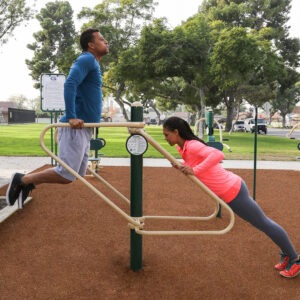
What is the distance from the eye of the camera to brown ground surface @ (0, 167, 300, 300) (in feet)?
10.0

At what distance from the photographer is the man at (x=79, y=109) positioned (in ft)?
10.6

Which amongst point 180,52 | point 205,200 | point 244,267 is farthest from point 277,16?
point 244,267

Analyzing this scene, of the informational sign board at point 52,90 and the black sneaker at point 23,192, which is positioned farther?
the informational sign board at point 52,90

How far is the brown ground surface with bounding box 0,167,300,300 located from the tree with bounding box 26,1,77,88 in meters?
60.0

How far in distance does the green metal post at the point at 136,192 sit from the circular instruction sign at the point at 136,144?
3.6 inches

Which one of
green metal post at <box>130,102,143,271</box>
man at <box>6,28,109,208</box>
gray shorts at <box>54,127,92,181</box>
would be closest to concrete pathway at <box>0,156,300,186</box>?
man at <box>6,28,109,208</box>

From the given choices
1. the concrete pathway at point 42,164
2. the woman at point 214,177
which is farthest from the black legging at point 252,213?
the concrete pathway at point 42,164

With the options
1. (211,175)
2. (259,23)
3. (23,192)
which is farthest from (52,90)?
(259,23)

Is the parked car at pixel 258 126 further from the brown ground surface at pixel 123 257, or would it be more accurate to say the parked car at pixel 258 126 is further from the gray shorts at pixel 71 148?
the gray shorts at pixel 71 148

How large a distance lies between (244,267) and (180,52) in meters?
22.9

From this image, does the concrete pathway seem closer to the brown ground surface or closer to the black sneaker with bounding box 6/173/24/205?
the brown ground surface

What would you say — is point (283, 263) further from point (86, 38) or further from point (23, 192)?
point (86, 38)

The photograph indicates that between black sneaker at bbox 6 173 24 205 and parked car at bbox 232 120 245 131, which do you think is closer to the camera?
black sneaker at bbox 6 173 24 205

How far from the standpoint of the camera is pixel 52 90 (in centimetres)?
994
